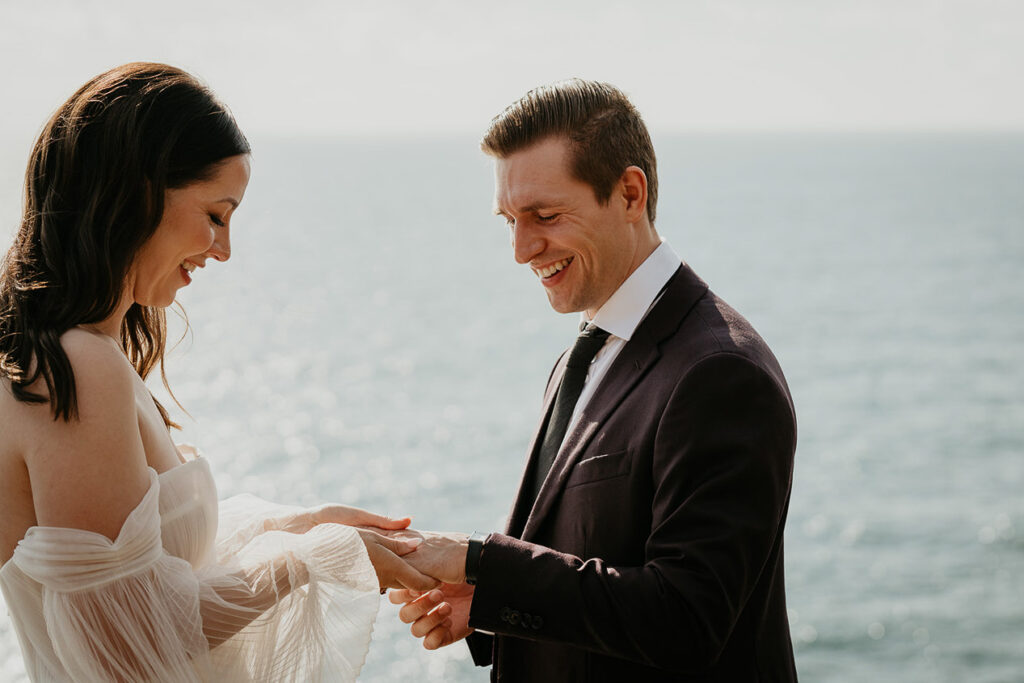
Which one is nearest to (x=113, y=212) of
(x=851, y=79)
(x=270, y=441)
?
(x=270, y=441)

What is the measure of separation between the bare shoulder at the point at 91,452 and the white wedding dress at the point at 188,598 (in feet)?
0.13

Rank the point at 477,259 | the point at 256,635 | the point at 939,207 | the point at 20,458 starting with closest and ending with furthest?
1. the point at 20,458
2. the point at 256,635
3. the point at 477,259
4. the point at 939,207

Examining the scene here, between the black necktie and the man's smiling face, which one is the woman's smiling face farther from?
the black necktie

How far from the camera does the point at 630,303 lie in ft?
9.57

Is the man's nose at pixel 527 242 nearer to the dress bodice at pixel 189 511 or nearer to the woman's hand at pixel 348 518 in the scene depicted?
the woman's hand at pixel 348 518

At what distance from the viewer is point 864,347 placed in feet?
156

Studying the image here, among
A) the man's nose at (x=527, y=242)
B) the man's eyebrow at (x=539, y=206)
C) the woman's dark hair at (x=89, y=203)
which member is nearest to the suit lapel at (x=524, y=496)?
the man's nose at (x=527, y=242)

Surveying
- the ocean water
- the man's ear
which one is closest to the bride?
the man's ear

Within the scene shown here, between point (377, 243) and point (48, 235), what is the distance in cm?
6859

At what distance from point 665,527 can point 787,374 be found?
132 ft

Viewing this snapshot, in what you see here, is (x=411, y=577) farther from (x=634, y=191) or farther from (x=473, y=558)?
(x=634, y=191)

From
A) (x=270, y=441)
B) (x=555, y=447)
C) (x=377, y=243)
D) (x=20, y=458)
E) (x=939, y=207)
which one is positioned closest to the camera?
(x=20, y=458)

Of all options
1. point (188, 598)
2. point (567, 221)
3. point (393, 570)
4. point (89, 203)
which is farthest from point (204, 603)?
point (567, 221)

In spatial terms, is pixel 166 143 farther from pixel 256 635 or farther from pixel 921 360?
pixel 921 360
